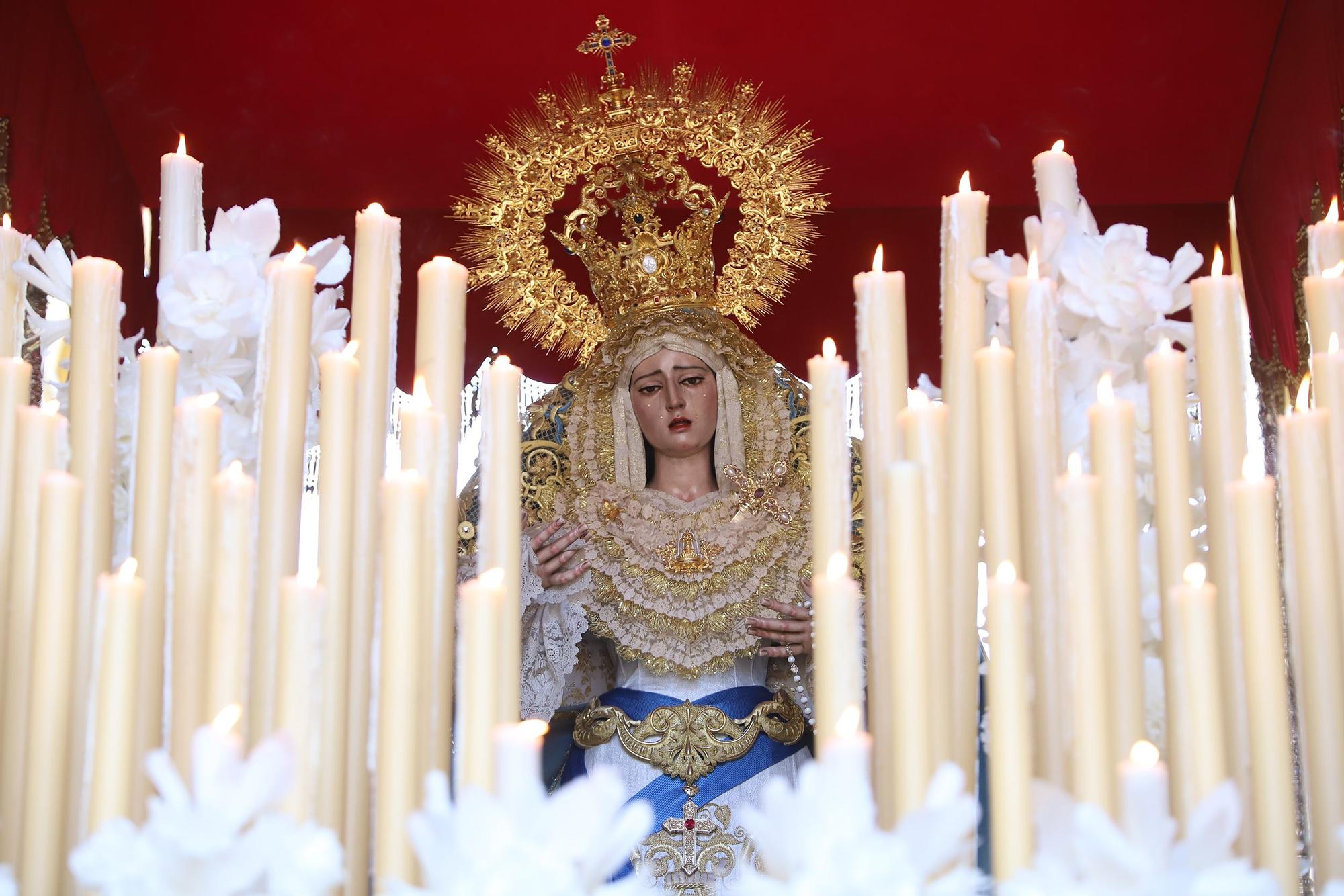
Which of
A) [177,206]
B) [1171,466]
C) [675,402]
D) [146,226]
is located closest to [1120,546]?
[1171,466]

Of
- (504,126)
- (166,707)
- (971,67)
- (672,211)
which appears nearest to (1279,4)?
(971,67)

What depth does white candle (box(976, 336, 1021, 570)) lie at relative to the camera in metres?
0.71

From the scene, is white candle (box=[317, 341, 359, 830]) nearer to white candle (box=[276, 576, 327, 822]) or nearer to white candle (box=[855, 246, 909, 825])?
white candle (box=[276, 576, 327, 822])

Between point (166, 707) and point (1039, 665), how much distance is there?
1.31 feet

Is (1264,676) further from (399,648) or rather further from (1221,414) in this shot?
(399,648)

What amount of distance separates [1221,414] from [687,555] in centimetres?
→ 178

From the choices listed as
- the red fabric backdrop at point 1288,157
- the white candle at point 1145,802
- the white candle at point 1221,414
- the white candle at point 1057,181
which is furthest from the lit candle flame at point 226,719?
the red fabric backdrop at point 1288,157

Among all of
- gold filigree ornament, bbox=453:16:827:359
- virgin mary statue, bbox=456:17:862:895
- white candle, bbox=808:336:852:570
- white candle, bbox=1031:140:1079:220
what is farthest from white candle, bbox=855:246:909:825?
gold filigree ornament, bbox=453:16:827:359

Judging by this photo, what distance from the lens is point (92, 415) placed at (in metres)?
0.78

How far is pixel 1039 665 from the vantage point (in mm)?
700

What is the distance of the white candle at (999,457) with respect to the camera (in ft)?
2.33

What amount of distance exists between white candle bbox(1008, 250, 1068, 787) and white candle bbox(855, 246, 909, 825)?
0.06m

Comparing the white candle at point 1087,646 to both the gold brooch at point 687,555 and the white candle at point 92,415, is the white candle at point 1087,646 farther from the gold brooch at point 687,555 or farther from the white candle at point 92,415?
the gold brooch at point 687,555

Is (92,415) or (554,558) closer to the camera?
(92,415)
